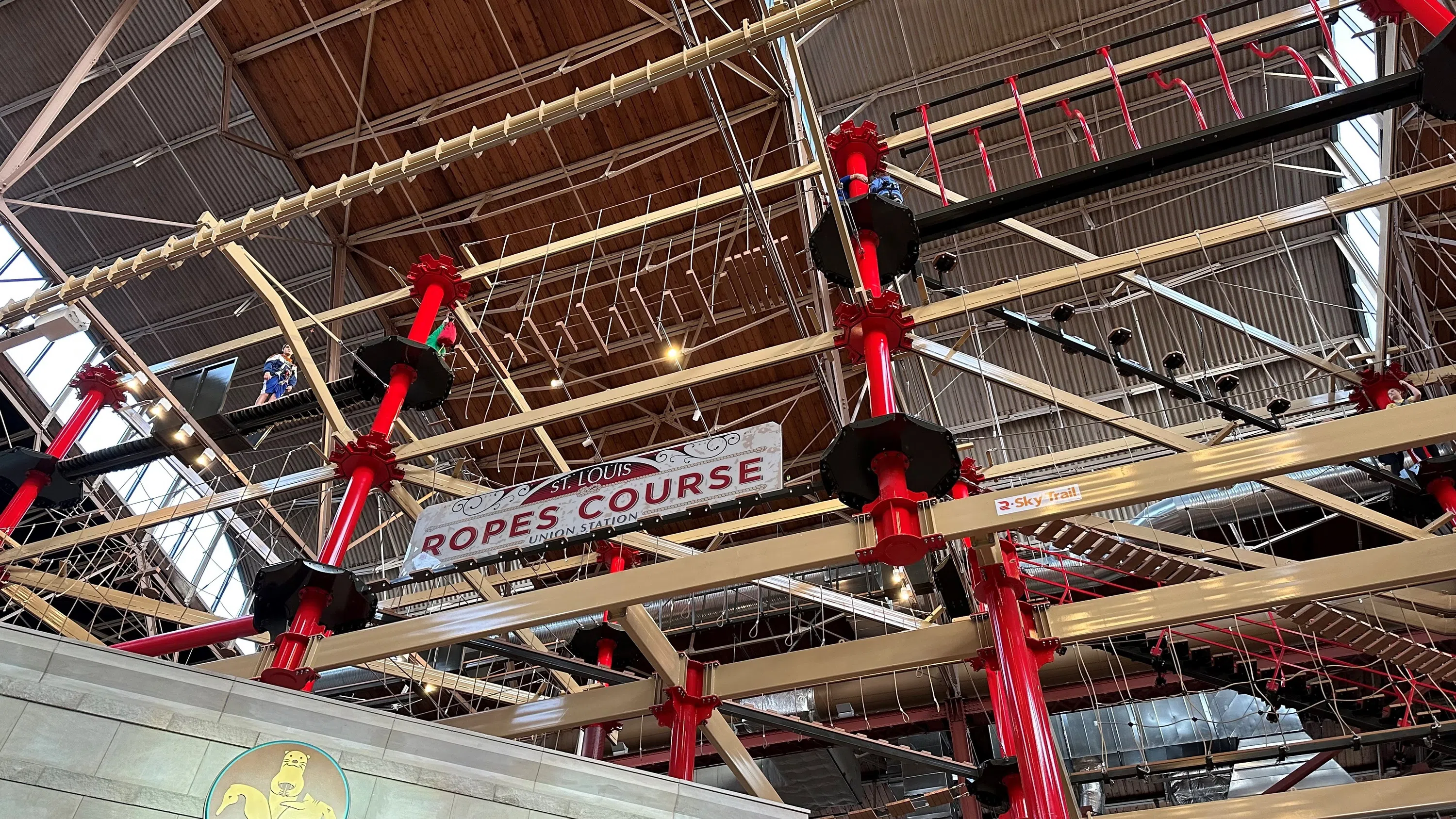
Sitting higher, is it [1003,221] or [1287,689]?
[1003,221]

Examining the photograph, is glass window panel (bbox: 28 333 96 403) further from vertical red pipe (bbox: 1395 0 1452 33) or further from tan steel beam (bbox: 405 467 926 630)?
vertical red pipe (bbox: 1395 0 1452 33)

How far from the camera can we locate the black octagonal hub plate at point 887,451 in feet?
29.6

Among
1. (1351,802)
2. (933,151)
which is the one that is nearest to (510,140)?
(933,151)

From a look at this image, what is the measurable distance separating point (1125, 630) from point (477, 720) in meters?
8.42

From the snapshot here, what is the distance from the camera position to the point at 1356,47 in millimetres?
16562

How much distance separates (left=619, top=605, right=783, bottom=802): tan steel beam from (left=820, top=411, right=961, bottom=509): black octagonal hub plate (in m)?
3.49

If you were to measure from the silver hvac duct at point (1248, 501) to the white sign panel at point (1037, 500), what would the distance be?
9885mm

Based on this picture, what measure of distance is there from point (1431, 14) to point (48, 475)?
21922 millimetres

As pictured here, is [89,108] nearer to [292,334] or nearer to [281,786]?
[292,334]

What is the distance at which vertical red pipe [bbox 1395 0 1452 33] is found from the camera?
9656mm

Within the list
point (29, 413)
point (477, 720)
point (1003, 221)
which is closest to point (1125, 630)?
point (1003, 221)

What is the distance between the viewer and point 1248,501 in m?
17.8

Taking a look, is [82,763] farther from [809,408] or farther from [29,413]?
[29,413]

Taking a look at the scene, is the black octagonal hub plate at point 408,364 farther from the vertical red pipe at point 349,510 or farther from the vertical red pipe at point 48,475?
the vertical red pipe at point 48,475
